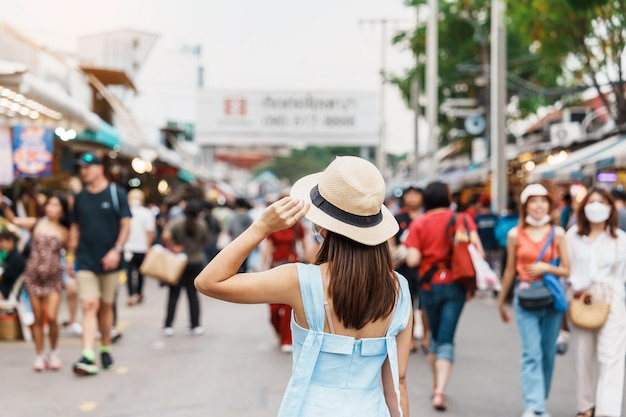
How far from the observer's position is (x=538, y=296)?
6.14 meters

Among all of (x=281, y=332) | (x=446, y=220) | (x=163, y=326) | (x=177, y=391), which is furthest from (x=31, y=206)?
(x=446, y=220)

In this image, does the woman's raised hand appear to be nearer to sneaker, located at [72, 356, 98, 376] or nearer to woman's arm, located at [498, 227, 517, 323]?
woman's arm, located at [498, 227, 517, 323]

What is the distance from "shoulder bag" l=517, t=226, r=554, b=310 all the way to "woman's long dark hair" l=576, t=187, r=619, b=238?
0.31m

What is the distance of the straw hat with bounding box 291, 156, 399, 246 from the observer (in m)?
3.01

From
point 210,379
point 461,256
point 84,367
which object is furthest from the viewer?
point 210,379

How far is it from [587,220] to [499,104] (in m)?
12.4

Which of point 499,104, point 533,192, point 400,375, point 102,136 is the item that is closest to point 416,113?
point 499,104

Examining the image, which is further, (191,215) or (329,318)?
(191,215)

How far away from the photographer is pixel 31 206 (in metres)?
15.4

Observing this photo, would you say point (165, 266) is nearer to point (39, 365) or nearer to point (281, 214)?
point (39, 365)

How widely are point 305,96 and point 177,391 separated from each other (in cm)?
2699

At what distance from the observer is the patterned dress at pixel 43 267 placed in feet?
26.4

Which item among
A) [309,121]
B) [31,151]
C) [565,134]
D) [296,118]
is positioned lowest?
[31,151]

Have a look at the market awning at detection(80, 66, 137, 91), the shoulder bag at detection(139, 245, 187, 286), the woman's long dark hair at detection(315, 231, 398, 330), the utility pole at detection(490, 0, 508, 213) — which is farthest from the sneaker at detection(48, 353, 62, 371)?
the market awning at detection(80, 66, 137, 91)
